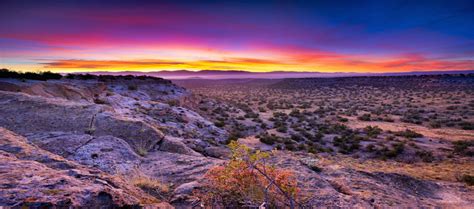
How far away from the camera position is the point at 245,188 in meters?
3.99

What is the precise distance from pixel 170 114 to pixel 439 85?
2565 inches

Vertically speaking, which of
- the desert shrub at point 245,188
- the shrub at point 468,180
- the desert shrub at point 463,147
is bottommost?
the desert shrub at point 463,147

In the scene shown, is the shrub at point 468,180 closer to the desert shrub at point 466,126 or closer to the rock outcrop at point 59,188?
the rock outcrop at point 59,188

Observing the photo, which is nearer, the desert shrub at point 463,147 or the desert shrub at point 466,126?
the desert shrub at point 463,147

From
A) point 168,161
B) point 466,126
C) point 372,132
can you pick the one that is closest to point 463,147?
point 372,132

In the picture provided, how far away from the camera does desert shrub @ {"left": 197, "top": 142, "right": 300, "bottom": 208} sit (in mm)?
3803

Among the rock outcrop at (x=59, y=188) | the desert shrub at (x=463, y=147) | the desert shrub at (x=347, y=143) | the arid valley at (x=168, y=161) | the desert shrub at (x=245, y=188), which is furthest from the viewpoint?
the desert shrub at (x=347, y=143)

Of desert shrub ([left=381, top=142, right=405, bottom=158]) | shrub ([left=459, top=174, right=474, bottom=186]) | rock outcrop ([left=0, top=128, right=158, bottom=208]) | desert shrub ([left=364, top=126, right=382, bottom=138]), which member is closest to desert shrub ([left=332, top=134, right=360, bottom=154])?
desert shrub ([left=364, top=126, right=382, bottom=138])

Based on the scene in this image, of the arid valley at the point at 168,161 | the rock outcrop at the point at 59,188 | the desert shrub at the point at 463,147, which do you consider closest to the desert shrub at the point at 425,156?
the arid valley at the point at 168,161

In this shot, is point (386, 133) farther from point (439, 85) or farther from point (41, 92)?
point (439, 85)

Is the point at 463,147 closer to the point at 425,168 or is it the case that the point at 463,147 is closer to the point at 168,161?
the point at 425,168

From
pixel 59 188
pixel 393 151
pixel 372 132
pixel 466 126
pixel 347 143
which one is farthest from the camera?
pixel 466 126

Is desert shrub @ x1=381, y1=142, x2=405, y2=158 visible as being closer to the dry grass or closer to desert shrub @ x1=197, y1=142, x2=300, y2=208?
the dry grass

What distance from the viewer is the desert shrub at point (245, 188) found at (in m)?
3.80
